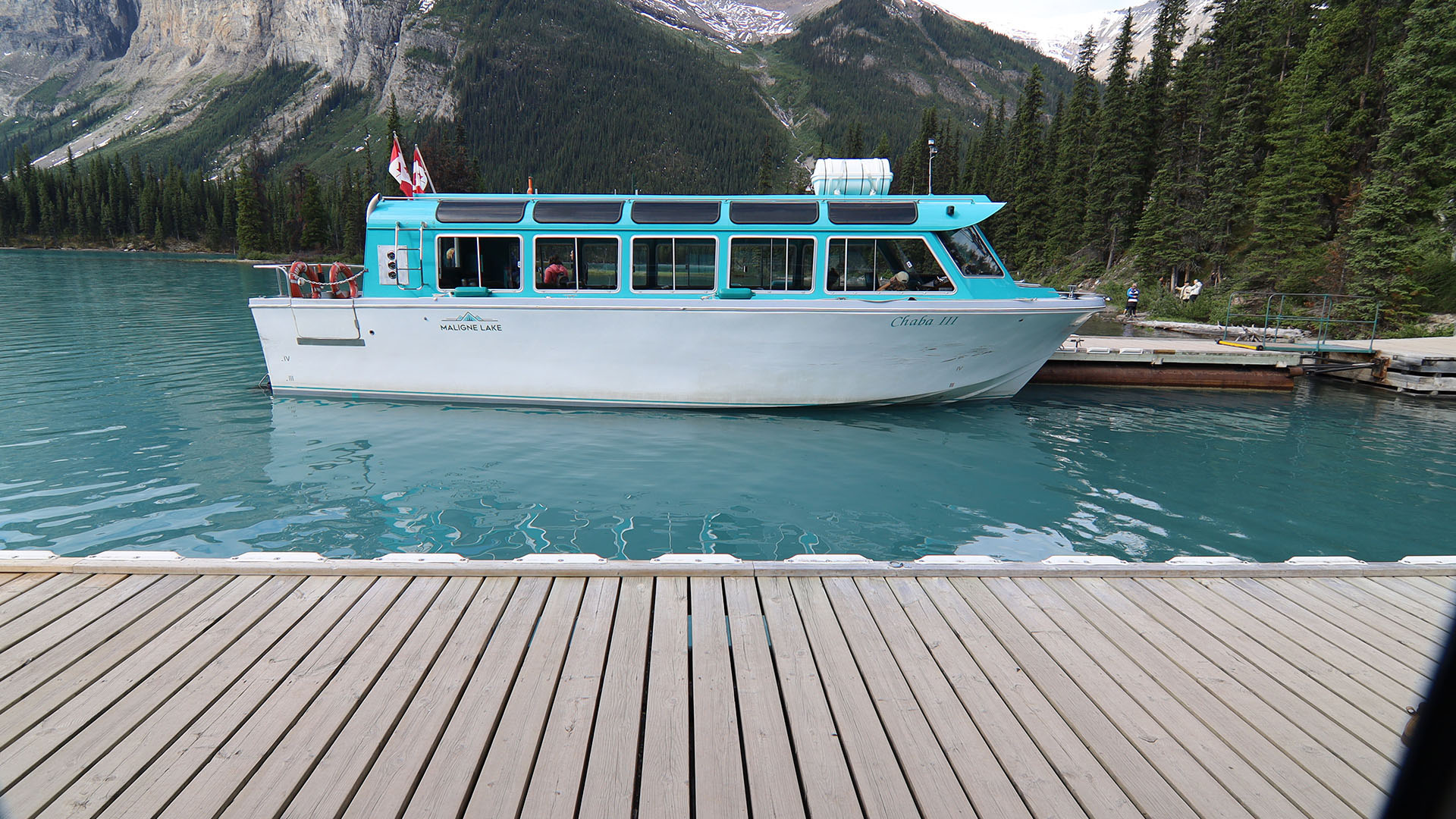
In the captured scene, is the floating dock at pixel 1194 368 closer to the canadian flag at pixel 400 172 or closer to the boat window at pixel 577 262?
the boat window at pixel 577 262

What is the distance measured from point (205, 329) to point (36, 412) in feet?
36.1

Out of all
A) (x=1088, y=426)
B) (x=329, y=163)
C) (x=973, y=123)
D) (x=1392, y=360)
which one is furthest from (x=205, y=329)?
(x=973, y=123)

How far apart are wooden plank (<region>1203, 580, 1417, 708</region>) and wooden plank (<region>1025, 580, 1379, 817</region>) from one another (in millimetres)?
521

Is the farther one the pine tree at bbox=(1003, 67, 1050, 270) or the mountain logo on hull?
the pine tree at bbox=(1003, 67, 1050, 270)

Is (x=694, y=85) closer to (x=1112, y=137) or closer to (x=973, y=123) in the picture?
(x=973, y=123)

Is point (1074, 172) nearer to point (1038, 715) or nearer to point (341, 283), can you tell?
point (341, 283)

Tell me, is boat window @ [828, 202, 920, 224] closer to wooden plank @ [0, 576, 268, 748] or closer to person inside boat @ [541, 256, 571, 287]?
person inside boat @ [541, 256, 571, 287]

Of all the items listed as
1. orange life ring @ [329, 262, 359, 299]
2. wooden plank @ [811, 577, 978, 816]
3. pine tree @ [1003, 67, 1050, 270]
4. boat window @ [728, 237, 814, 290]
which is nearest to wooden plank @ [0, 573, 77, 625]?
wooden plank @ [811, 577, 978, 816]

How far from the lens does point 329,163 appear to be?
165625mm

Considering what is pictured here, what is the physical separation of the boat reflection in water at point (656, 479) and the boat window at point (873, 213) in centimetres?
301

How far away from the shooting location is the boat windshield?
10.9 meters

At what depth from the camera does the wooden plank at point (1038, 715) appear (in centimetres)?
247

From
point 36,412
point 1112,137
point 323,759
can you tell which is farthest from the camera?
point 1112,137

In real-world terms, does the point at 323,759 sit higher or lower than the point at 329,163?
lower
